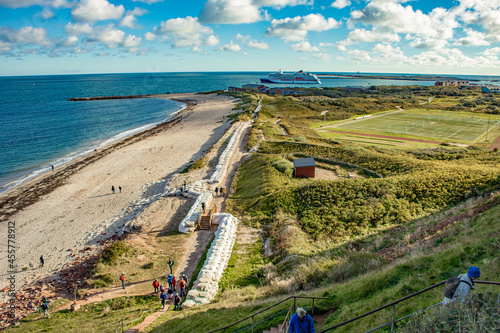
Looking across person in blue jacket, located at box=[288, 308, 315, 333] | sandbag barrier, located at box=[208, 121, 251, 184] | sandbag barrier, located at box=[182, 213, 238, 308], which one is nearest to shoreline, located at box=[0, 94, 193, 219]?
sandbag barrier, located at box=[208, 121, 251, 184]

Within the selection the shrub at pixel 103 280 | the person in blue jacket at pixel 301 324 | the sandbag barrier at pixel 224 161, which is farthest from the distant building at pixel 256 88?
the person in blue jacket at pixel 301 324

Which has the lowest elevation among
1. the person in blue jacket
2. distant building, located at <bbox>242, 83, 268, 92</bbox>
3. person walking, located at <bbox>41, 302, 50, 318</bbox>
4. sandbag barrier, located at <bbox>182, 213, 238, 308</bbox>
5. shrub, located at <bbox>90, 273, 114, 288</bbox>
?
person walking, located at <bbox>41, 302, 50, 318</bbox>

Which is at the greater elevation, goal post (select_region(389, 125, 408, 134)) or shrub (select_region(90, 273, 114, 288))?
goal post (select_region(389, 125, 408, 134))

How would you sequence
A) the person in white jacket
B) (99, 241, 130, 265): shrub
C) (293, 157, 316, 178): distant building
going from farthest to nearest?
(293, 157, 316, 178): distant building → (99, 241, 130, 265): shrub → the person in white jacket

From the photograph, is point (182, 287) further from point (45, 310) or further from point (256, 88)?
point (256, 88)

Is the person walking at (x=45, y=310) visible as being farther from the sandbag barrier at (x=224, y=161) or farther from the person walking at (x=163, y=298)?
the sandbag barrier at (x=224, y=161)

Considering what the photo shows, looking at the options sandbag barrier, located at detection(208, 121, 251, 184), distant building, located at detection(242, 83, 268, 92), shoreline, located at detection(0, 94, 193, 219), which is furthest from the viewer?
distant building, located at detection(242, 83, 268, 92)

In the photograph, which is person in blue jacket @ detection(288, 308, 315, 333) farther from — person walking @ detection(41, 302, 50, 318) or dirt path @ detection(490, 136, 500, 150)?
dirt path @ detection(490, 136, 500, 150)
